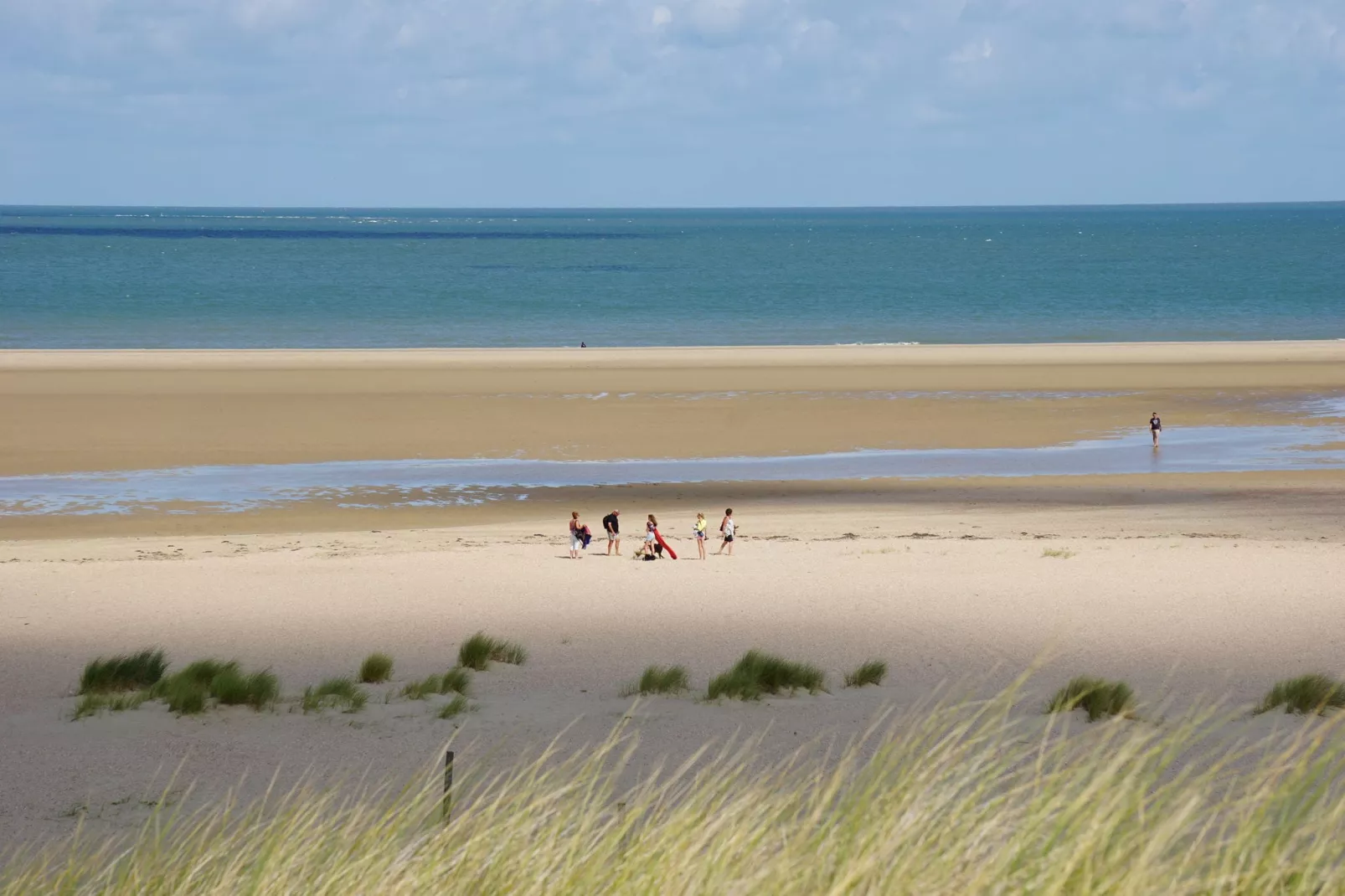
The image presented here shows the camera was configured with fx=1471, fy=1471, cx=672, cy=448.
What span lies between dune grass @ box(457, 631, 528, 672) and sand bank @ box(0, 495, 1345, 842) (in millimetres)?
241

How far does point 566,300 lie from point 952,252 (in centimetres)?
7594

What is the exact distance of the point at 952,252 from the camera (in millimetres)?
146875

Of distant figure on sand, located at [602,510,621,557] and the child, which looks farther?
distant figure on sand, located at [602,510,621,557]

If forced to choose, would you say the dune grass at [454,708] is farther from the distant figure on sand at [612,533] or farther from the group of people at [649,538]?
the distant figure on sand at [612,533]

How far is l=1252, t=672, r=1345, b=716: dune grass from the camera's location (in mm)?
10844

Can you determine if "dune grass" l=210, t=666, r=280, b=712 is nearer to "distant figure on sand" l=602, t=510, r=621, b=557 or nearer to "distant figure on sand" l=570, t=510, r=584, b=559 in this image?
"distant figure on sand" l=570, t=510, r=584, b=559

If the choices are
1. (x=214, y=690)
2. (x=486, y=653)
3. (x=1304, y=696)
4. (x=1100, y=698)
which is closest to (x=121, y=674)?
(x=214, y=690)

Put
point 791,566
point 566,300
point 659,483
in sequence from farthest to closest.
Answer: point 566,300, point 659,483, point 791,566

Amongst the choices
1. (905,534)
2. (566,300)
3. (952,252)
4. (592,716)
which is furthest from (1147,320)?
(952,252)

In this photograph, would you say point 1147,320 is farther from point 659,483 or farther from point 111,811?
point 111,811

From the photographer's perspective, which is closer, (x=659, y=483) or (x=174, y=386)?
(x=659, y=483)

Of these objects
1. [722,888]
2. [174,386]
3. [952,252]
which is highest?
[952,252]

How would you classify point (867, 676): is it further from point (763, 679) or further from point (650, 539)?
point (650, 539)

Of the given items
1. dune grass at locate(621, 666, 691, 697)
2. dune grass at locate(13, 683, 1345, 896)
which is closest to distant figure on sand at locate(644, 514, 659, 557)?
dune grass at locate(621, 666, 691, 697)
